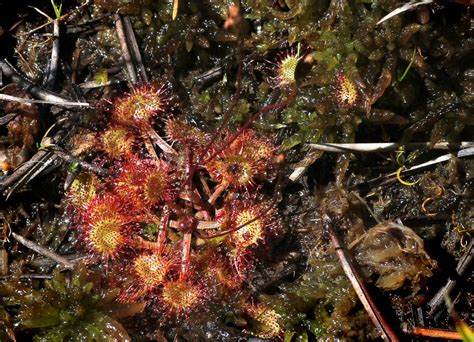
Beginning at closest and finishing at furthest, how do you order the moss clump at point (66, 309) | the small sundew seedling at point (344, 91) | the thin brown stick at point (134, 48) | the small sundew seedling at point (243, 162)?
1. the moss clump at point (66, 309)
2. the small sundew seedling at point (344, 91)
3. the small sundew seedling at point (243, 162)
4. the thin brown stick at point (134, 48)

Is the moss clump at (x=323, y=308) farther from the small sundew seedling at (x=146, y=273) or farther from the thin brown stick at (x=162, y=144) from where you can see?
the thin brown stick at (x=162, y=144)

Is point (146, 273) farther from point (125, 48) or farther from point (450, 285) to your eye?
point (450, 285)

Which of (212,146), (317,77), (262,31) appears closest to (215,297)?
(212,146)

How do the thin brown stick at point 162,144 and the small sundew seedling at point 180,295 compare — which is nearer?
the small sundew seedling at point 180,295

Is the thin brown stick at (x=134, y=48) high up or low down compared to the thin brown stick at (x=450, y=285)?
up

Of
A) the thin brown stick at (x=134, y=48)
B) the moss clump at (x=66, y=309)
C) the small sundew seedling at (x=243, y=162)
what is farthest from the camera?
A: the thin brown stick at (x=134, y=48)

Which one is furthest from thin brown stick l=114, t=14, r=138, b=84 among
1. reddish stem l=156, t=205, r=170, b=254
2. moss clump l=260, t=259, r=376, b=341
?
moss clump l=260, t=259, r=376, b=341

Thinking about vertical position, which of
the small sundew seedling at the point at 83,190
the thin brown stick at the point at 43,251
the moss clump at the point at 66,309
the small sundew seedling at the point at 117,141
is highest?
the small sundew seedling at the point at 117,141

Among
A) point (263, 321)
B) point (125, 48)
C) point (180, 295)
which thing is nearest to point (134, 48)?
point (125, 48)

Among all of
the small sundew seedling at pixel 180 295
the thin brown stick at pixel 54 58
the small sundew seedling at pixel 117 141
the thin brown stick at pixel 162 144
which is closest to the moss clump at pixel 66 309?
the small sundew seedling at pixel 180 295
